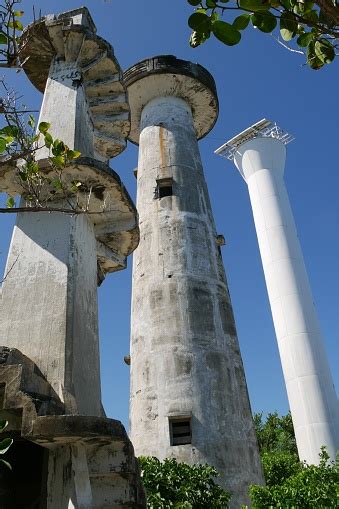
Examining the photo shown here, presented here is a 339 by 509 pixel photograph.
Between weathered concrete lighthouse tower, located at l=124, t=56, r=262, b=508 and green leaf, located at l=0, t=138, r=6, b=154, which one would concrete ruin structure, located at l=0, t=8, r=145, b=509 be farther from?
weathered concrete lighthouse tower, located at l=124, t=56, r=262, b=508

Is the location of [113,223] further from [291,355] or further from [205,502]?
[291,355]

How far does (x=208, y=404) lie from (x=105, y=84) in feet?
26.8

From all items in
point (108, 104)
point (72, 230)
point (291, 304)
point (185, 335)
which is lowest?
point (72, 230)

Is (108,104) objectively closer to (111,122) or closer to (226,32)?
(111,122)

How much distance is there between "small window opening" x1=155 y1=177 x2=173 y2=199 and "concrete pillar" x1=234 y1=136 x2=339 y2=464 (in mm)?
9027

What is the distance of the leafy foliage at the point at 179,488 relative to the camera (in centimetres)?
816

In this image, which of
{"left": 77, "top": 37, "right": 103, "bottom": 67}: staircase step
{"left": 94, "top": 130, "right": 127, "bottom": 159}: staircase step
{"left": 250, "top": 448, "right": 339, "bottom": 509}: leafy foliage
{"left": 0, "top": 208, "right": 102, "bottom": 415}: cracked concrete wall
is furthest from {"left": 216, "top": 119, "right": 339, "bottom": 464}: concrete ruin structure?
{"left": 77, "top": 37, "right": 103, "bottom": 67}: staircase step

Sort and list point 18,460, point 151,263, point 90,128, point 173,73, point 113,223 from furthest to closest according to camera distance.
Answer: point 173,73 < point 151,263 < point 90,128 < point 113,223 < point 18,460

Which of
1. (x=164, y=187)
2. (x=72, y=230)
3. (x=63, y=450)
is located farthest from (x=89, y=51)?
(x=164, y=187)

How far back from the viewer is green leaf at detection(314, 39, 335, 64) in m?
3.32

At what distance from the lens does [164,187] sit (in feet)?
54.6

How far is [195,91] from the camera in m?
18.9

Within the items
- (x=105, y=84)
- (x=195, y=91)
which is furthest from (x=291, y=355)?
(x=105, y=84)

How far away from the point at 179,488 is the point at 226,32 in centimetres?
796
